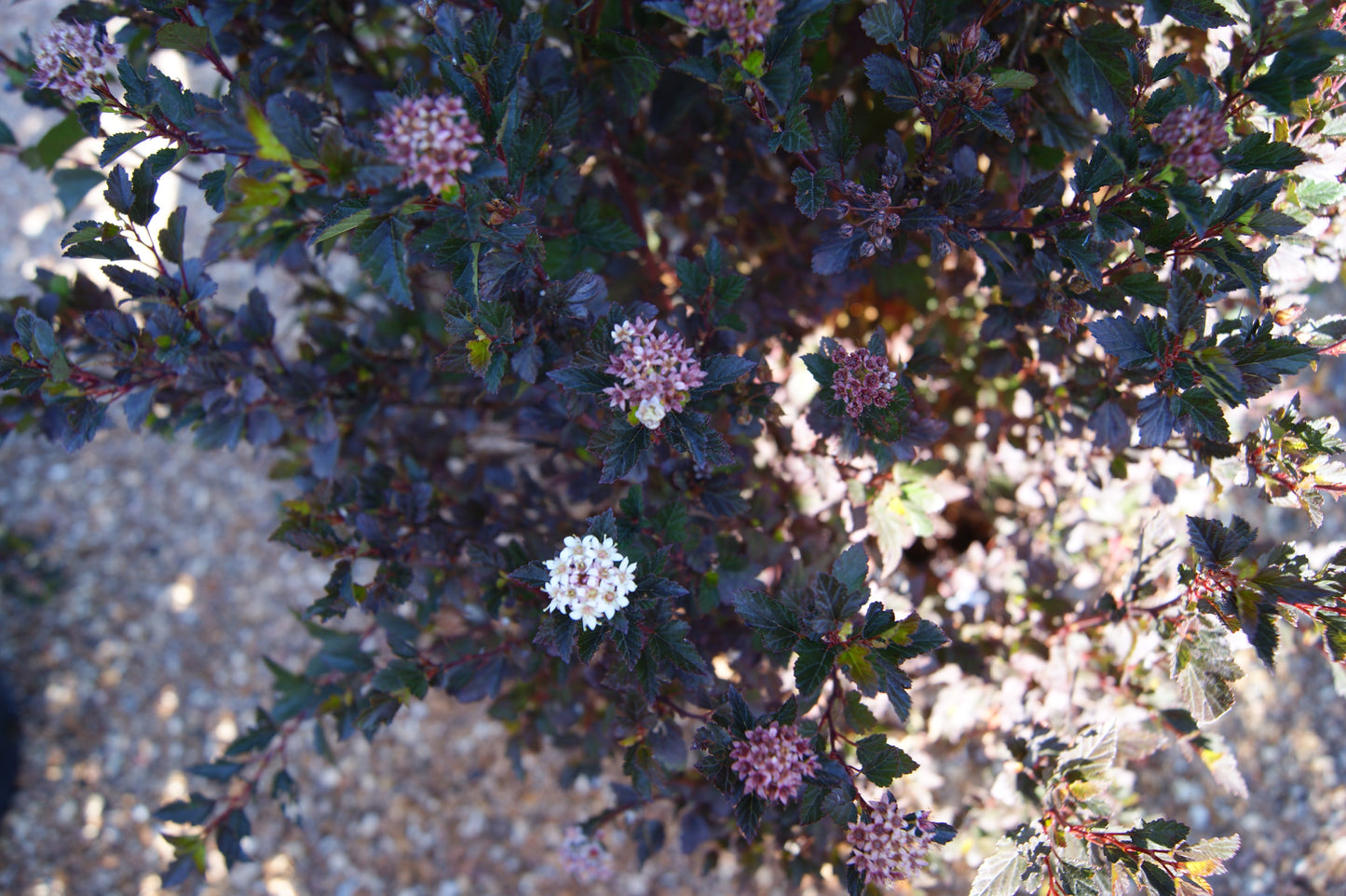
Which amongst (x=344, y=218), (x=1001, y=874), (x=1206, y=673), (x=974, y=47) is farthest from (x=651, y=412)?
(x=1206, y=673)

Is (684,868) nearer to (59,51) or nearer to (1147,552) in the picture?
(1147,552)

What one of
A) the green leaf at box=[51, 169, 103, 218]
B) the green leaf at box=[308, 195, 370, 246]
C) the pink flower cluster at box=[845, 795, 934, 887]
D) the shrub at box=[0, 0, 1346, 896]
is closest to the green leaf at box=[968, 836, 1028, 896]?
the shrub at box=[0, 0, 1346, 896]

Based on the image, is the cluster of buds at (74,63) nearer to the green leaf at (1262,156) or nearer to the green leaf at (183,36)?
the green leaf at (183,36)

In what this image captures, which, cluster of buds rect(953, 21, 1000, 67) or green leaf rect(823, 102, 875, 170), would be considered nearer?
cluster of buds rect(953, 21, 1000, 67)

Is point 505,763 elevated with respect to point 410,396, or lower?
lower

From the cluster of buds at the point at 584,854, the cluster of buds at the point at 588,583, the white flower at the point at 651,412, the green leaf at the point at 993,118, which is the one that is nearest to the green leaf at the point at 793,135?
Result: the green leaf at the point at 993,118

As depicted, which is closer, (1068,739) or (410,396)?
(1068,739)

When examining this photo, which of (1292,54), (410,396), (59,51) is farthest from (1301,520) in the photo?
(59,51)

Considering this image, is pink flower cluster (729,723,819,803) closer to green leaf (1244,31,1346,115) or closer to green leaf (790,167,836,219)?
green leaf (790,167,836,219)

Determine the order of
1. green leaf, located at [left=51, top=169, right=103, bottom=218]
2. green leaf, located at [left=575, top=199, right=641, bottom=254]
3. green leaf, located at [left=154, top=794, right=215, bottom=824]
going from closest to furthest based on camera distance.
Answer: green leaf, located at [left=575, top=199, right=641, bottom=254], green leaf, located at [left=154, top=794, right=215, bottom=824], green leaf, located at [left=51, top=169, right=103, bottom=218]
